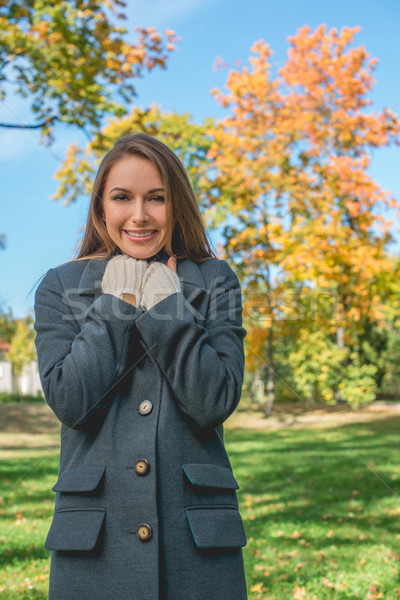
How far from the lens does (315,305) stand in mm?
15992

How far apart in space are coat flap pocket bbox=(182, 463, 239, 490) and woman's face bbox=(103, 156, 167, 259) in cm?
68

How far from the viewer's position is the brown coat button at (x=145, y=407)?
1576 mm

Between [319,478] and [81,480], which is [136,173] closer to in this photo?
[81,480]

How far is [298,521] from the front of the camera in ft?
18.2

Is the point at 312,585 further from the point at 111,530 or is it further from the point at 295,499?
the point at 111,530

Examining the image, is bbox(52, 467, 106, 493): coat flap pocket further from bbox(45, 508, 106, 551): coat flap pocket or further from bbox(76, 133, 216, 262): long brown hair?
bbox(76, 133, 216, 262): long brown hair

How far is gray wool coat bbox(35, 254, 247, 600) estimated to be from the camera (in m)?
1.47

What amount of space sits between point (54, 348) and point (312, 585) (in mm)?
3295

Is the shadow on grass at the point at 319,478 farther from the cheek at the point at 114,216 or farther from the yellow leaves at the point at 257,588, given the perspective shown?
the cheek at the point at 114,216

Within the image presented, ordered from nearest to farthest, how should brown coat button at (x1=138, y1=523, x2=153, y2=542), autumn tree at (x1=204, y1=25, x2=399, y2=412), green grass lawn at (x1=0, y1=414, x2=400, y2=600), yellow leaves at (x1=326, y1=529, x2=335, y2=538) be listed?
1. brown coat button at (x1=138, y1=523, x2=153, y2=542)
2. green grass lawn at (x1=0, y1=414, x2=400, y2=600)
3. yellow leaves at (x1=326, y1=529, x2=335, y2=538)
4. autumn tree at (x1=204, y1=25, x2=399, y2=412)

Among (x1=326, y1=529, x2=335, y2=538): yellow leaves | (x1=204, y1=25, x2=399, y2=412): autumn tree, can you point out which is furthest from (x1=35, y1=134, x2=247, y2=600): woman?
(x1=204, y1=25, x2=399, y2=412): autumn tree

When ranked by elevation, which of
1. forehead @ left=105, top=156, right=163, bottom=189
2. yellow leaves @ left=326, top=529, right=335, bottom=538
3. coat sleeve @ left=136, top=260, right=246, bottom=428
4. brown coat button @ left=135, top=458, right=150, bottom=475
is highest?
forehead @ left=105, top=156, right=163, bottom=189

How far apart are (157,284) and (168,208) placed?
11.1 inches

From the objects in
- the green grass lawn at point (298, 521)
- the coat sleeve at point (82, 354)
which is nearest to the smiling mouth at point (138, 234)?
the coat sleeve at point (82, 354)
